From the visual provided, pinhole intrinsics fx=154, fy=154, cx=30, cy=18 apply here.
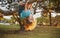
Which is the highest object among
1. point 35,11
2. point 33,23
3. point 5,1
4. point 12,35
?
point 5,1

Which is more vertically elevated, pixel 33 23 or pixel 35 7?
pixel 35 7

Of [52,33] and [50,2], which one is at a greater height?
[50,2]

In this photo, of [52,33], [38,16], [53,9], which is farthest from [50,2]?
[52,33]

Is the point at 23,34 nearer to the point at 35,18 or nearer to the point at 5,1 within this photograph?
the point at 35,18

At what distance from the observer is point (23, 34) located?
146 centimetres

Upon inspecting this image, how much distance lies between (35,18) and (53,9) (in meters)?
0.19

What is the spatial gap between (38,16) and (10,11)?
27 centimetres

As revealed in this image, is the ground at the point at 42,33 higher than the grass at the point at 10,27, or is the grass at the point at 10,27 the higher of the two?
the grass at the point at 10,27

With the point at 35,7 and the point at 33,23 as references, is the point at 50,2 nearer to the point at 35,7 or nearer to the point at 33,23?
the point at 35,7

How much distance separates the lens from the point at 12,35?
1.47m

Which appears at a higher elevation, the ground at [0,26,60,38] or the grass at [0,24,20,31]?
the grass at [0,24,20,31]

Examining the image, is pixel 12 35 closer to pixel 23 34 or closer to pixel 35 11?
pixel 23 34

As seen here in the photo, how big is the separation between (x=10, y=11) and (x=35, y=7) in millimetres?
242

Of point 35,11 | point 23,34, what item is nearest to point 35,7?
point 35,11
